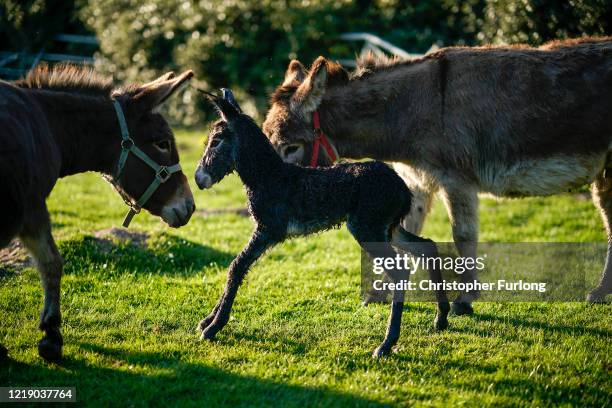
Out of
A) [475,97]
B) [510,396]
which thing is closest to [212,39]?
[475,97]

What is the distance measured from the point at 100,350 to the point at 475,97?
3855 mm

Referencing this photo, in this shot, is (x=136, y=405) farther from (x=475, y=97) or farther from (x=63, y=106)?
(x=475, y=97)

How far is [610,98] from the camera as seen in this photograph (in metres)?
5.68

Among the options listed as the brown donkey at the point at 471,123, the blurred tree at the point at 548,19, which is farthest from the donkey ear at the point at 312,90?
the blurred tree at the point at 548,19

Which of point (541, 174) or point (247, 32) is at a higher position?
point (247, 32)

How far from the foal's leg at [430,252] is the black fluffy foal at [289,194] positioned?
21cm

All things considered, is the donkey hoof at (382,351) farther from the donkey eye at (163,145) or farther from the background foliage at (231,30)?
the background foliage at (231,30)

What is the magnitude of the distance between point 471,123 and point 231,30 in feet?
38.5

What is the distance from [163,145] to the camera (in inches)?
209

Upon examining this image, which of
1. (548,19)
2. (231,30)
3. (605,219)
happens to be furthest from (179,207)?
(231,30)

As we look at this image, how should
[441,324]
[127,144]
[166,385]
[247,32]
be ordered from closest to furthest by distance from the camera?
1. [166,385]
2. [127,144]
3. [441,324]
4. [247,32]

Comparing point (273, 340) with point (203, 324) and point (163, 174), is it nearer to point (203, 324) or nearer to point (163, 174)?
point (203, 324)

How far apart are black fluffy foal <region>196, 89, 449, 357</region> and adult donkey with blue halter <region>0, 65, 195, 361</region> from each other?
685 millimetres

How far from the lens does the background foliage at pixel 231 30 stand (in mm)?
14773
